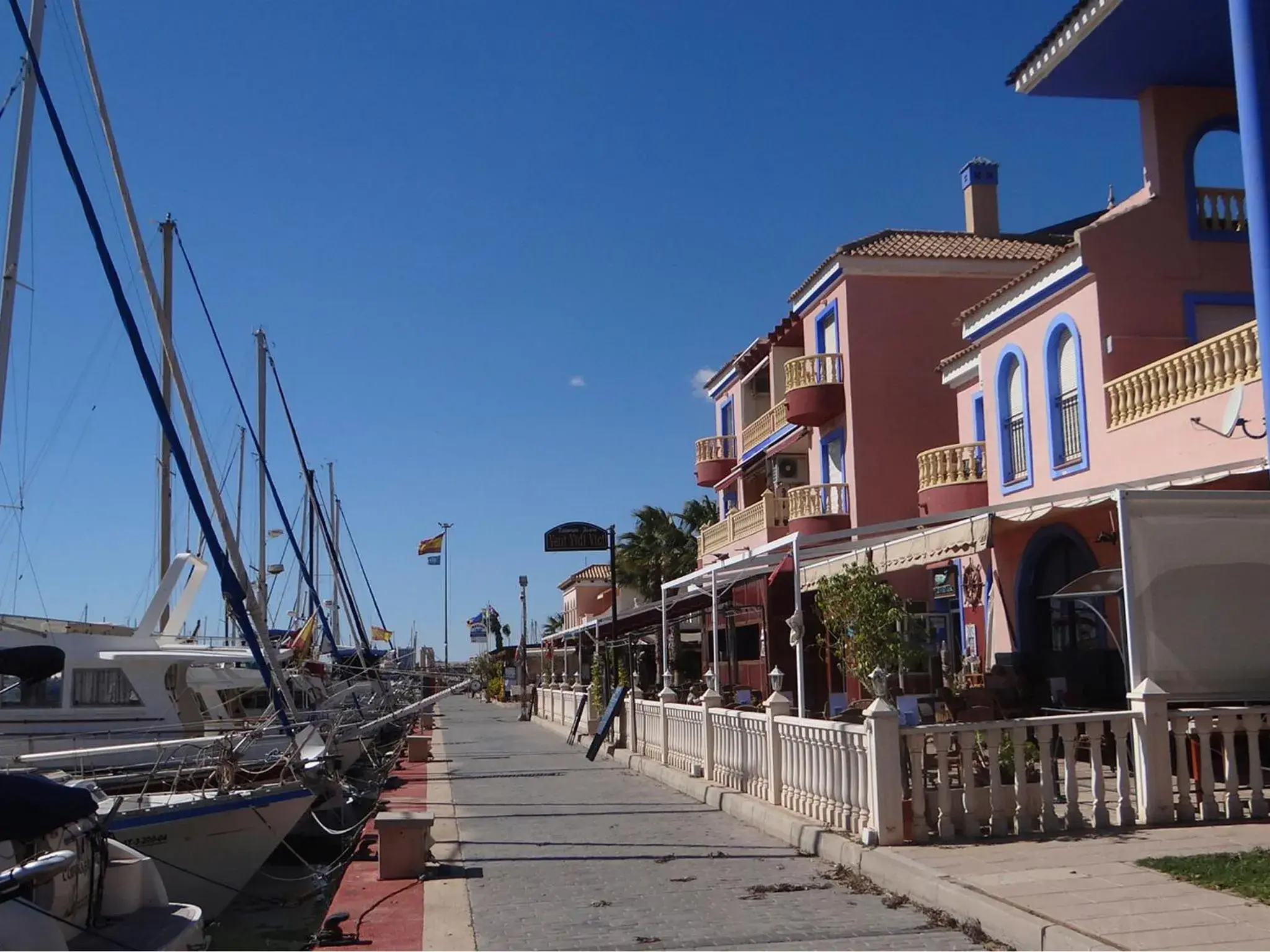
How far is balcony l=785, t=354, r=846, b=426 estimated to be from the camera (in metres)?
26.4

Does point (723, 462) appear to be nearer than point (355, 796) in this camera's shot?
No

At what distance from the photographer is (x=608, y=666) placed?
96.0ft

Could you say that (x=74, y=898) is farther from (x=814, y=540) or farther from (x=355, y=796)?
(x=355, y=796)

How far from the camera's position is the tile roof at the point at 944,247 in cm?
2608

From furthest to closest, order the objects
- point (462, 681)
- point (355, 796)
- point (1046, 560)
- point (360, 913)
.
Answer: point (462, 681), point (355, 796), point (1046, 560), point (360, 913)

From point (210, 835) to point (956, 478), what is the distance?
Result: 1353 cm

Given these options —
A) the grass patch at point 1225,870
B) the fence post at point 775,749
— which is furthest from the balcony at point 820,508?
the grass patch at point 1225,870

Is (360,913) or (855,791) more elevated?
(855,791)

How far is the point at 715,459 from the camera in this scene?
38094 mm

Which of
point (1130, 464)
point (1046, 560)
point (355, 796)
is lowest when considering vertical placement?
point (355, 796)

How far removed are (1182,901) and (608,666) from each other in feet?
74.4

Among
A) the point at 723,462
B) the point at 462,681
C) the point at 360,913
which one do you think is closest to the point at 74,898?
the point at 360,913

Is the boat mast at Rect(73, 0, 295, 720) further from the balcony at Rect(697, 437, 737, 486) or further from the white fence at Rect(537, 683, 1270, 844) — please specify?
the balcony at Rect(697, 437, 737, 486)

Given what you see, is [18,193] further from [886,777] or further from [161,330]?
[886,777]
